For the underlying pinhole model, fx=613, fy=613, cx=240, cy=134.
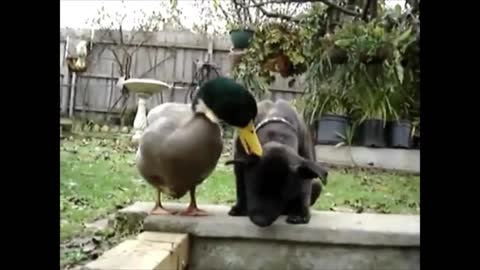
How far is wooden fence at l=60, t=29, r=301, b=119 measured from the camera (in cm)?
294

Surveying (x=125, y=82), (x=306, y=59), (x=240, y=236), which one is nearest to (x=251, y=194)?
(x=240, y=236)

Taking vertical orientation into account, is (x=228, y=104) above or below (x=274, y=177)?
above

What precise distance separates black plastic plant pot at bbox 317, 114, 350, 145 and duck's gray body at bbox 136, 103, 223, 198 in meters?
1.56

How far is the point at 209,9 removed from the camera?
103 inches

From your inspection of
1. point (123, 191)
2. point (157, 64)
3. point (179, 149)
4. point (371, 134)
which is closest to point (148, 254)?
point (179, 149)

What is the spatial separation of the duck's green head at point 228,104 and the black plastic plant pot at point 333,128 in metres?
1.56

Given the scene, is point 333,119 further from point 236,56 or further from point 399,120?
point 236,56

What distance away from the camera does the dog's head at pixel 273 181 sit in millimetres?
1266

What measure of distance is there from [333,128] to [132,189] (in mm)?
1308

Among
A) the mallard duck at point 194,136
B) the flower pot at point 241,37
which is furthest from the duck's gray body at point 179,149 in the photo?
the flower pot at point 241,37

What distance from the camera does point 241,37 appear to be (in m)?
2.63

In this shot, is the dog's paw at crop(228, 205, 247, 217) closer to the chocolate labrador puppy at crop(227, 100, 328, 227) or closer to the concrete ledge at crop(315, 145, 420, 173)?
the chocolate labrador puppy at crop(227, 100, 328, 227)

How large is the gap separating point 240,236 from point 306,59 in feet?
4.78
